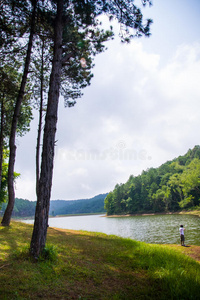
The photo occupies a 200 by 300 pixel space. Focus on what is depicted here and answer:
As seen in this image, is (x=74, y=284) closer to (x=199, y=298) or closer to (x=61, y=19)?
(x=199, y=298)

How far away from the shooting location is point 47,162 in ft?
21.9

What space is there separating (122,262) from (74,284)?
9.61ft

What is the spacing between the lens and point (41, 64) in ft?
51.3

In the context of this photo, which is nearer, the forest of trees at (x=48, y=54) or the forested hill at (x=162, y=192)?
the forest of trees at (x=48, y=54)

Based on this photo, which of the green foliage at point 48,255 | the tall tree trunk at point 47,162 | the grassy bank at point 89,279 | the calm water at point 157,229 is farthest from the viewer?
the calm water at point 157,229

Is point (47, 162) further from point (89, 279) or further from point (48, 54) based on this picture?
point (48, 54)

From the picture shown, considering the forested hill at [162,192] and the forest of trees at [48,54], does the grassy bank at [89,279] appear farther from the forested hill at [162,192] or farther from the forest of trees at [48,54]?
the forested hill at [162,192]

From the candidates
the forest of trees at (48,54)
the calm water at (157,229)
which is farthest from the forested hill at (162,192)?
the forest of trees at (48,54)

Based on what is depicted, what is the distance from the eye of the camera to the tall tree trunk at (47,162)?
6086mm

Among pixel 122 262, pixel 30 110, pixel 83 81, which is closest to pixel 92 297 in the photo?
pixel 122 262

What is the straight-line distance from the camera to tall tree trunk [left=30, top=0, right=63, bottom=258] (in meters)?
6.09

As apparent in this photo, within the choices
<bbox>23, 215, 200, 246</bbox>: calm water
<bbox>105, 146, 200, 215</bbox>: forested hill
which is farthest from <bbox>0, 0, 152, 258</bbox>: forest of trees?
<bbox>105, 146, 200, 215</bbox>: forested hill

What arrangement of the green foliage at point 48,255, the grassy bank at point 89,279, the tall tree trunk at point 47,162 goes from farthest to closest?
the tall tree trunk at point 47,162, the green foliage at point 48,255, the grassy bank at point 89,279

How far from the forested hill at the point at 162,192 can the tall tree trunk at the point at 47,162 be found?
2591 inches
